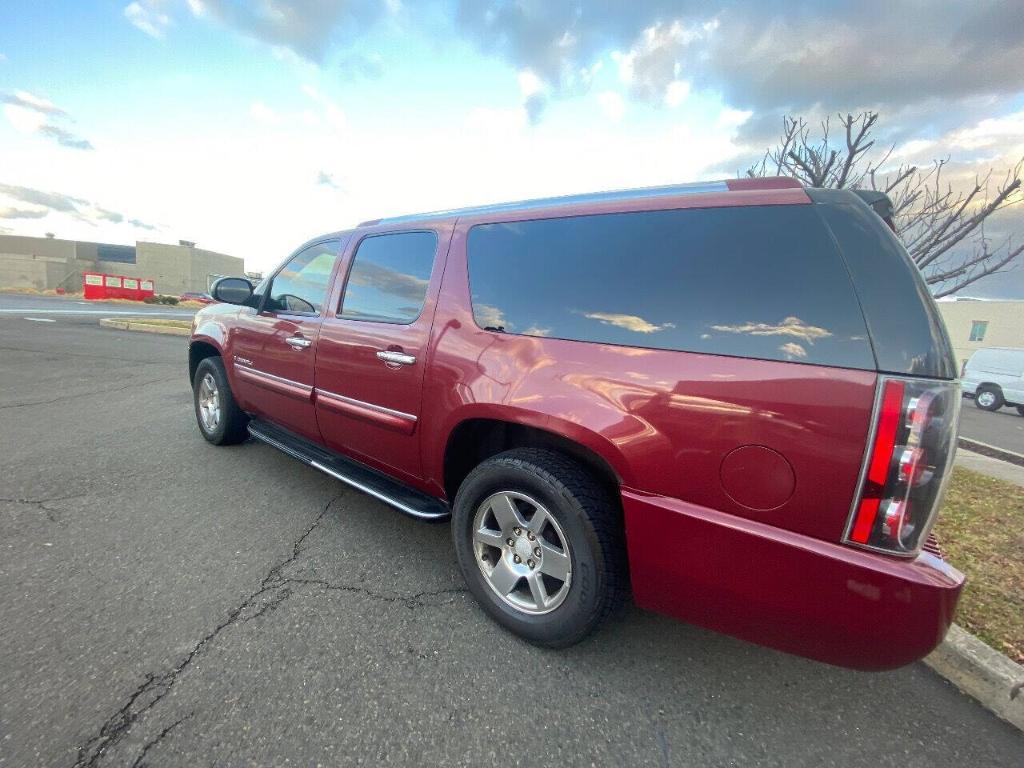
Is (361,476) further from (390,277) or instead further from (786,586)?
(786,586)

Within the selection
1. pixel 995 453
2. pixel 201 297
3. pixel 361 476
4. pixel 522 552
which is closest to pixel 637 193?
pixel 522 552

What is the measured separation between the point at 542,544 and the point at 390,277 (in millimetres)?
1735

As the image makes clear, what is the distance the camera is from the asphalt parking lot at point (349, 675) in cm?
161

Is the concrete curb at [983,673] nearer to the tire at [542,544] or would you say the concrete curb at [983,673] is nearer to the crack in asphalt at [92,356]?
the tire at [542,544]

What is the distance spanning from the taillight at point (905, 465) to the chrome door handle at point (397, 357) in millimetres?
1902

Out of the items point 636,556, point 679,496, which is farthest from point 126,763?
point 679,496

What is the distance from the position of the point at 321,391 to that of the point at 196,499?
1218 millimetres

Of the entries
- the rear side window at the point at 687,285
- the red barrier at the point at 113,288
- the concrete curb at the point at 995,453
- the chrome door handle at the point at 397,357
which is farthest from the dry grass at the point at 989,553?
the red barrier at the point at 113,288

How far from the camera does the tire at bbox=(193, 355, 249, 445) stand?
163 inches

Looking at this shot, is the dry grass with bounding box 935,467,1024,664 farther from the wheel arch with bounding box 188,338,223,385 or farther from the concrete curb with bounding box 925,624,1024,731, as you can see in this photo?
the wheel arch with bounding box 188,338,223,385

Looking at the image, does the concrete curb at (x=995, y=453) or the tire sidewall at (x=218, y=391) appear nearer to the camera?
the tire sidewall at (x=218, y=391)

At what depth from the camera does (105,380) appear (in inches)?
275

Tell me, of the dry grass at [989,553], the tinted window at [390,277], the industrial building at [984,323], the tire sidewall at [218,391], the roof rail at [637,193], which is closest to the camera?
the roof rail at [637,193]

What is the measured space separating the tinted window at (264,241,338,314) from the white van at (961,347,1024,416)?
55.6 feet
